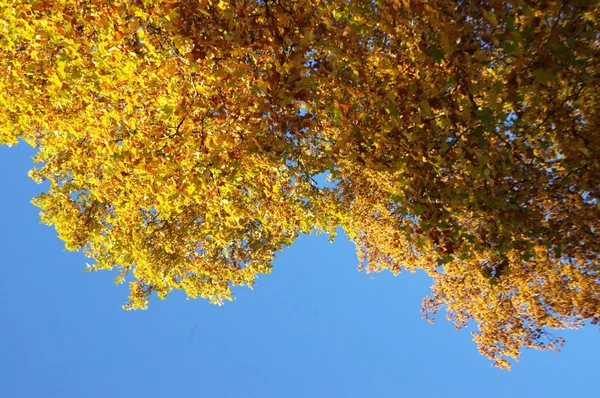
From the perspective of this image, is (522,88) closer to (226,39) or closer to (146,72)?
(226,39)

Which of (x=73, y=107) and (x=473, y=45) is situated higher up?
(x=73, y=107)

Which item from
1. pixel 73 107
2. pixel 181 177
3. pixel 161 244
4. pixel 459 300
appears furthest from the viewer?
pixel 459 300

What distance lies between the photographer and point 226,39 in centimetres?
820

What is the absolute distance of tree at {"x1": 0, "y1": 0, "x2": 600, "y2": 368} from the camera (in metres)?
8.23

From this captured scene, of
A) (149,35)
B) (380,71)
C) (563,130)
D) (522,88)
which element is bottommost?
(522,88)

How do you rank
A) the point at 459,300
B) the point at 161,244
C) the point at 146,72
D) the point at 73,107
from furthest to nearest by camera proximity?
the point at 459,300 < the point at 161,244 < the point at 73,107 < the point at 146,72

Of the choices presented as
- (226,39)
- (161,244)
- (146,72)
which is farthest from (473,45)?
(161,244)

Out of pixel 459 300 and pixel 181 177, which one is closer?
pixel 181 177

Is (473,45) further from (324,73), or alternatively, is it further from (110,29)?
(110,29)

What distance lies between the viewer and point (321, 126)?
12219 mm

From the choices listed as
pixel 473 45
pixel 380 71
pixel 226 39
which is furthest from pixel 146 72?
pixel 473 45

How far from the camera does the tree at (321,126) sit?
823cm

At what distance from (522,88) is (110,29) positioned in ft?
27.5

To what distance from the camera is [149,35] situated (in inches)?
396
